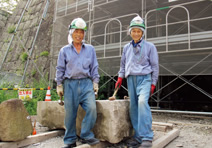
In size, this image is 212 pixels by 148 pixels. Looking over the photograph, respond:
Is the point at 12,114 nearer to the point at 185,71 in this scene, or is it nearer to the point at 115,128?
the point at 115,128

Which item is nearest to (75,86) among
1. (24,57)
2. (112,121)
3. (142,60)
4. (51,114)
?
(112,121)

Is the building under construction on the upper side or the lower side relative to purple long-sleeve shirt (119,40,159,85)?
upper

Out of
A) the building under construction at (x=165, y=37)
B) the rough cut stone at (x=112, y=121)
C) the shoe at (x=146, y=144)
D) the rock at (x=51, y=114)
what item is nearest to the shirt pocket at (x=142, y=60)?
the rough cut stone at (x=112, y=121)

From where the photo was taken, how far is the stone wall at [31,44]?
943 centimetres

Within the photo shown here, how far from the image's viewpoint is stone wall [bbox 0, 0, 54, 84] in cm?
943

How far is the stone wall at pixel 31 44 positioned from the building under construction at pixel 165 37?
189cm

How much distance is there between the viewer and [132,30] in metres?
2.43

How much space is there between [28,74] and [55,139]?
7.52 m

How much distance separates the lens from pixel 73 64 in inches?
90.7

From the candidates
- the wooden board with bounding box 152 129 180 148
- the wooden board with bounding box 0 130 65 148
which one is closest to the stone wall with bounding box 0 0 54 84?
the wooden board with bounding box 0 130 65 148

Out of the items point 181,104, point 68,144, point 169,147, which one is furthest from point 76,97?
point 181,104

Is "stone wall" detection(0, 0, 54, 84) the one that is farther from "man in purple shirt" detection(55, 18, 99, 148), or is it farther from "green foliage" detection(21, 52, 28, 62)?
"man in purple shirt" detection(55, 18, 99, 148)

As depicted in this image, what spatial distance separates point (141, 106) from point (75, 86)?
85 cm

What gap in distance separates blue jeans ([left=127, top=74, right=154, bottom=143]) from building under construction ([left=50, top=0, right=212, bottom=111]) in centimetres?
271
